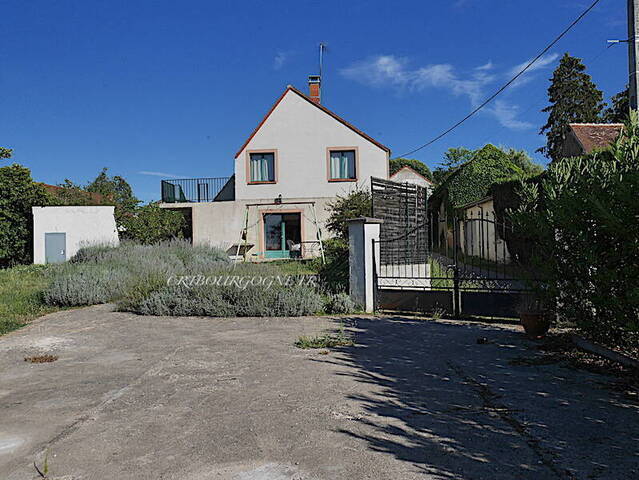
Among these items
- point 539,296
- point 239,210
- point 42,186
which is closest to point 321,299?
point 539,296

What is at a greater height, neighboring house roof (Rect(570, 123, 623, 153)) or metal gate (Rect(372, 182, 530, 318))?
neighboring house roof (Rect(570, 123, 623, 153))

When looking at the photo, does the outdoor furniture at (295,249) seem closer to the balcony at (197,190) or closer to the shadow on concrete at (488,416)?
the balcony at (197,190)

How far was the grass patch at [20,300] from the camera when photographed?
9133mm

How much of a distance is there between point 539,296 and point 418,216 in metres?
7.28

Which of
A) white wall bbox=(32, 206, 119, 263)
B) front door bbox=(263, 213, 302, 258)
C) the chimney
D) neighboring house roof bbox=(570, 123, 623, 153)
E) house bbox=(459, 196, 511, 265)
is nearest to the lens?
house bbox=(459, 196, 511, 265)

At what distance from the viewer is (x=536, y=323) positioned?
6766mm

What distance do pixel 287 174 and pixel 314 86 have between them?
559cm

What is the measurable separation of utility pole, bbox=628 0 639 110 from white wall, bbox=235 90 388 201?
16343 mm

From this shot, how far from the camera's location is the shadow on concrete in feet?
9.90

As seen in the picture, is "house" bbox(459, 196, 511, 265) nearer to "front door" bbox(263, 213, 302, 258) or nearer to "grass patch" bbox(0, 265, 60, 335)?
"front door" bbox(263, 213, 302, 258)

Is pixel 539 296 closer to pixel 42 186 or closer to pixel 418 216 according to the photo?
pixel 418 216

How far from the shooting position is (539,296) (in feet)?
20.4

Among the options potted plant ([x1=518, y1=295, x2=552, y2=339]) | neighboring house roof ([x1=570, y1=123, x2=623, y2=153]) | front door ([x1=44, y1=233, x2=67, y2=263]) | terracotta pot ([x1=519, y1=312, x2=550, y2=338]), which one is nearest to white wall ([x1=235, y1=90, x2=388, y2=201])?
front door ([x1=44, y1=233, x2=67, y2=263])

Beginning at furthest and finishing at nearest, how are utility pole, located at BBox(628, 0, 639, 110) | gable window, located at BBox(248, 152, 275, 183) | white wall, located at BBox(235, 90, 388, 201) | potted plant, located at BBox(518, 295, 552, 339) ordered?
1. gable window, located at BBox(248, 152, 275, 183)
2. white wall, located at BBox(235, 90, 388, 201)
3. utility pole, located at BBox(628, 0, 639, 110)
4. potted plant, located at BBox(518, 295, 552, 339)
